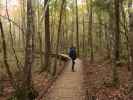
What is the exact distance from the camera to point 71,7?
127 feet

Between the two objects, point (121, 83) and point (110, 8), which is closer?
point (121, 83)

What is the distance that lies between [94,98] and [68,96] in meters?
1.39

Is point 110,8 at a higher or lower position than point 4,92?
higher

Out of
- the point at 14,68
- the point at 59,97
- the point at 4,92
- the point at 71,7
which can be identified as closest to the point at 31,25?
the point at 59,97

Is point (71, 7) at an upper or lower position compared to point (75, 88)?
upper

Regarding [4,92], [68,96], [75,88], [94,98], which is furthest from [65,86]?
[4,92]

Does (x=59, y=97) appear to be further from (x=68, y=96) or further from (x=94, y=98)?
(x=94, y=98)

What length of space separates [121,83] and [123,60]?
299 inches

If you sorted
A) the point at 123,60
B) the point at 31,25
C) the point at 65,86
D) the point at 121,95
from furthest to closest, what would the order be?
the point at 123,60, the point at 65,86, the point at 121,95, the point at 31,25

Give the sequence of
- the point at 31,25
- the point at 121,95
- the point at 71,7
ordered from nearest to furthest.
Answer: the point at 31,25 → the point at 121,95 → the point at 71,7

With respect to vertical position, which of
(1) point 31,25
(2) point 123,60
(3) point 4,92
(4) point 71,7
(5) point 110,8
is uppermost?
(4) point 71,7

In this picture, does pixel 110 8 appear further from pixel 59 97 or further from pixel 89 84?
pixel 59 97

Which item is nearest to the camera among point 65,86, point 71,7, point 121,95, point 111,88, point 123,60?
point 121,95

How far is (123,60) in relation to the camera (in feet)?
68.4
